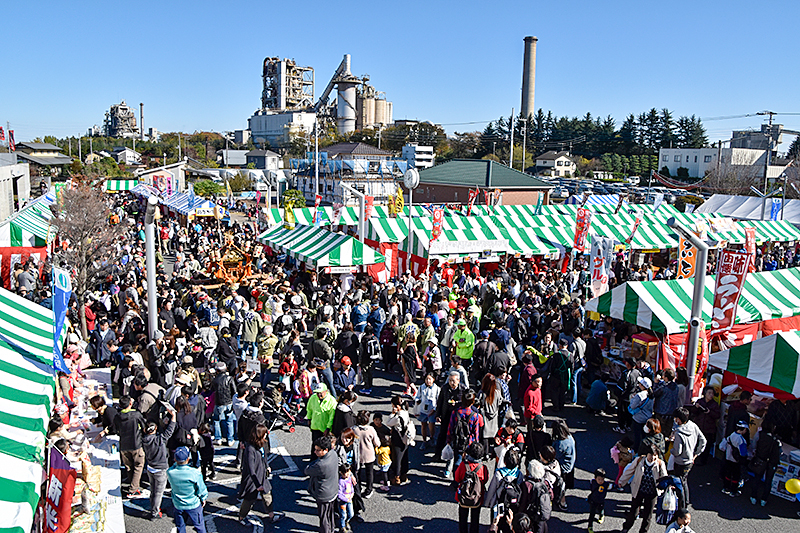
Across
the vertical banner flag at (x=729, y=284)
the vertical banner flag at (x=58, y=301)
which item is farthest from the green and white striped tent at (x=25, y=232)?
the vertical banner flag at (x=729, y=284)

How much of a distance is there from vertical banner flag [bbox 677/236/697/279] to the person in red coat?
20.4 ft

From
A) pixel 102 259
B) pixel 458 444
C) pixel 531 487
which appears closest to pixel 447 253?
pixel 102 259

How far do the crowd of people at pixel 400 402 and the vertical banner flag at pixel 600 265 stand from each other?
71 centimetres

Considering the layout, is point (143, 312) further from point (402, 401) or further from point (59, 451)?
point (402, 401)

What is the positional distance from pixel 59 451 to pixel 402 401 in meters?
3.36

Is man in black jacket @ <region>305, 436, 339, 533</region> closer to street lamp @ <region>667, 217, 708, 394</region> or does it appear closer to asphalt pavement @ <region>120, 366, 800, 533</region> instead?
asphalt pavement @ <region>120, 366, 800, 533</region>

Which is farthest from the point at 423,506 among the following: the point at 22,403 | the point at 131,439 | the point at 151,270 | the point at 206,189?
the point at 206,189

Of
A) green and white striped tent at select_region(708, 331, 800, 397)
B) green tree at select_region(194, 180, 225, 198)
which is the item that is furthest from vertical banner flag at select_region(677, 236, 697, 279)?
green tree at select_region(194, 180, 225, 198)

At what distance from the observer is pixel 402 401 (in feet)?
21.3

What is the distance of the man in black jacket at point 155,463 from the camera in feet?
19.3

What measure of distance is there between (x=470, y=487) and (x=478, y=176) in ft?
124

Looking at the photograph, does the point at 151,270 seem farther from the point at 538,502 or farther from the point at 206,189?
the point at 206,189

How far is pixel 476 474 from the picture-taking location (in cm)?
530

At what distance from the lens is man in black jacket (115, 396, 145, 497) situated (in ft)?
20.1
